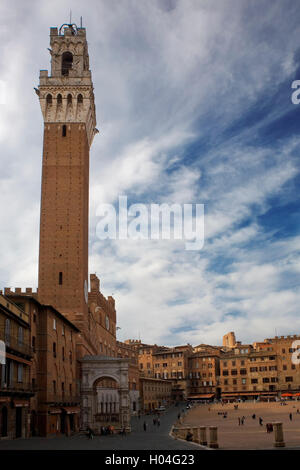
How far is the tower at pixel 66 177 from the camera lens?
5312 centimetres

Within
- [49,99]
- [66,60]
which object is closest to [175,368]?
[49,99]

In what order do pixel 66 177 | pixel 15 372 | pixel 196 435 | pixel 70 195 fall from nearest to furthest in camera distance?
1. pixel 196 435
2. pixel 15 372
3. pixel 70 195
4. pixel 66 177

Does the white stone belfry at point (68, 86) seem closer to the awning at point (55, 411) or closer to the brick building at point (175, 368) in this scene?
the awning at point (55, 411)

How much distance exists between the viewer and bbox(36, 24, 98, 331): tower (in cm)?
5312

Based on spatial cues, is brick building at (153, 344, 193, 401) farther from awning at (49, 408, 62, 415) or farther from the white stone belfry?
awning at (49, 408, 62, 415)

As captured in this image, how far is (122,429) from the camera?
130ft

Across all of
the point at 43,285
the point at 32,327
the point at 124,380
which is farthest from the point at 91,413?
the point at 43,285

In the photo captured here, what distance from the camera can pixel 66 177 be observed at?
57125mm

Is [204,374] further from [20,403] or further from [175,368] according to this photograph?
[20,403]

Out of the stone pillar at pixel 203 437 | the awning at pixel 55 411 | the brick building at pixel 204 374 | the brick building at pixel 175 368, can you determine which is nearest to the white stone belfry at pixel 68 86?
the awning at pixel 55 411

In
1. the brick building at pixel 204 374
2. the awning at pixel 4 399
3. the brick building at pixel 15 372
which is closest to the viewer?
the awning at pixel 4 399

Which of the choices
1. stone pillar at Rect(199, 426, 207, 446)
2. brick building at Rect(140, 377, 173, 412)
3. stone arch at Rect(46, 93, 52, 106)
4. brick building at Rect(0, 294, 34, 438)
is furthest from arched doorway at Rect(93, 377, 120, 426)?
stone arch at Rect(46, 93, 52, 106)

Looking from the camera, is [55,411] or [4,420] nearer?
[4,420]

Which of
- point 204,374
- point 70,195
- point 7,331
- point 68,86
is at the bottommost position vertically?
point 204,374
